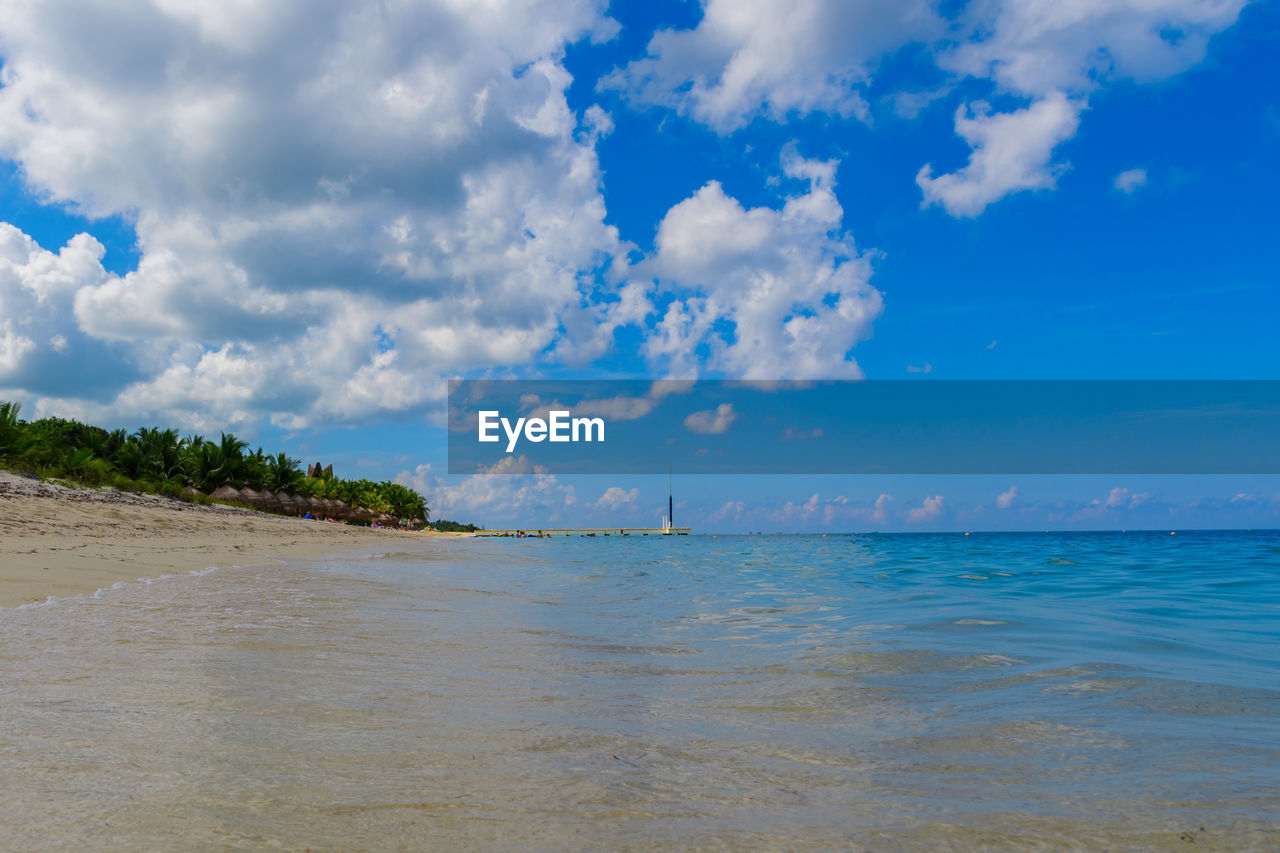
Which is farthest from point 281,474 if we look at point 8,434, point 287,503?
point 8,434

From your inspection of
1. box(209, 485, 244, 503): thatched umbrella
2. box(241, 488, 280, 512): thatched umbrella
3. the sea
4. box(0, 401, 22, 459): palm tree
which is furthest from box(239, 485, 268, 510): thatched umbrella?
the sea

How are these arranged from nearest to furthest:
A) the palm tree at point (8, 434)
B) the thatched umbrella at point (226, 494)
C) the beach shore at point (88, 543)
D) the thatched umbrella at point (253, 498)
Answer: the beach shore at point (88, 543)
the palm tree at point (8, 434)
the thatched umbrella at point (226, 494)
the thatched umbrella at point (253, 498)

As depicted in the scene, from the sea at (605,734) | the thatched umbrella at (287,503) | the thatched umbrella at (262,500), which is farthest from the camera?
the thatched umbrella at (287,503)

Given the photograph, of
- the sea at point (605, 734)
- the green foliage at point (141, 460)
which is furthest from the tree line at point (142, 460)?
the sea at point (605, 734)

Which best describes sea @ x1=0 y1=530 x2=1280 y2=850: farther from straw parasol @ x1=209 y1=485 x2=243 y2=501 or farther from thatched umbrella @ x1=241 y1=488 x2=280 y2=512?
thatched umbrella @ x1=241 y1=488 x2=280 y2=512

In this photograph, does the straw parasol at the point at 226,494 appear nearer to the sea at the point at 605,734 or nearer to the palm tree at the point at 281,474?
the palm tree at the point at 281,474

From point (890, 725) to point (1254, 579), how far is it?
751 inches

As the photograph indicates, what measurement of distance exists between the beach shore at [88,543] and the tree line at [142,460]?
3.78 m

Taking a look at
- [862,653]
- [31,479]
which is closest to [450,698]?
[862,653]

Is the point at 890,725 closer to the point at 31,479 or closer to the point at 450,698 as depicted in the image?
the point at 450,698

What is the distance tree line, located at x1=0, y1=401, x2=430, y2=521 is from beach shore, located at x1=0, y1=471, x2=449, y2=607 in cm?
378

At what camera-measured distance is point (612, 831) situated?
2434mm

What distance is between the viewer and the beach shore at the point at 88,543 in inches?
346

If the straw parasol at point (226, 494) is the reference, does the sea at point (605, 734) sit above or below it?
below
